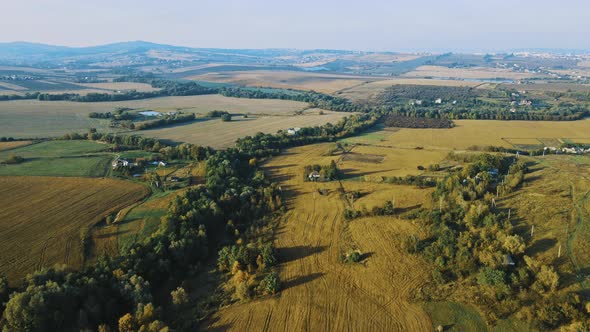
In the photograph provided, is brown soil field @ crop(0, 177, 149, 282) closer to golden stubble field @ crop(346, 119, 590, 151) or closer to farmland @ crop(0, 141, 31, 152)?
farmland @ crop(0, 141, 31, 152)

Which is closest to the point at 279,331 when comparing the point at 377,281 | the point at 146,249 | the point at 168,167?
the point at 377,281

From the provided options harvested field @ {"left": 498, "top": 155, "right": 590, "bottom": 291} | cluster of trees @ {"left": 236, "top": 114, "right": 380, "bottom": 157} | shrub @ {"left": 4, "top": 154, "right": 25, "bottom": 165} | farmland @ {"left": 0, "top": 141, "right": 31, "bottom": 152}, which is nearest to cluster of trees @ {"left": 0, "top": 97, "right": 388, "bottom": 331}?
cluster of trees @ {"left": 236, "top": 114, "right": 380, "bottom": 157}

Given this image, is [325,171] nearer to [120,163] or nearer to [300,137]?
[300,137]

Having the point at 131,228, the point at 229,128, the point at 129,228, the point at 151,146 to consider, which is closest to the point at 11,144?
the point at 151,146

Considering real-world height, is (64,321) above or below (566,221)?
below

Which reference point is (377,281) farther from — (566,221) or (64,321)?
(64,321)
